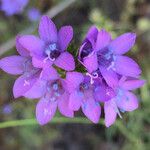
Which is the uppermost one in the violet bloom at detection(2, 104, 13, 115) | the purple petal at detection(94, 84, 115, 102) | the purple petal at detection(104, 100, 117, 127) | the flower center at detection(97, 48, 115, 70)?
the flower center at detection(97, 48, 115, 70)

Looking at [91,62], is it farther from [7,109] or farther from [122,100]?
[7,109]

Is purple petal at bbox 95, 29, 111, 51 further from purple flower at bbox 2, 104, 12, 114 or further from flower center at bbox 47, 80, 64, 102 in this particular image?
purple flower at bbox 2, 104, 12, 114

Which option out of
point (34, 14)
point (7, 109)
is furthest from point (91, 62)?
point (34, 14)

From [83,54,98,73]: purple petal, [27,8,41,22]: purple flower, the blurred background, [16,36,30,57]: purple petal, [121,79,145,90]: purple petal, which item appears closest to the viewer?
[83,54,98,73]: purple petal

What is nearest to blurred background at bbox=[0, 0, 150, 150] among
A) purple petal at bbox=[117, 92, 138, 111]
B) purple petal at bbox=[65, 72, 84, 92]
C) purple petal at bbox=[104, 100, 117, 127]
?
purple petal at bbox=[117, 92, 138, 111]

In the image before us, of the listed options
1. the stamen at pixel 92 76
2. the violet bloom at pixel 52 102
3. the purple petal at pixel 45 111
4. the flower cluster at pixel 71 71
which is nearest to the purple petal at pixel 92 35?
the flower cluster at pixel 71 71

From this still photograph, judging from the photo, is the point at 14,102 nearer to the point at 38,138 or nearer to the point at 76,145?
the point at 38,138
